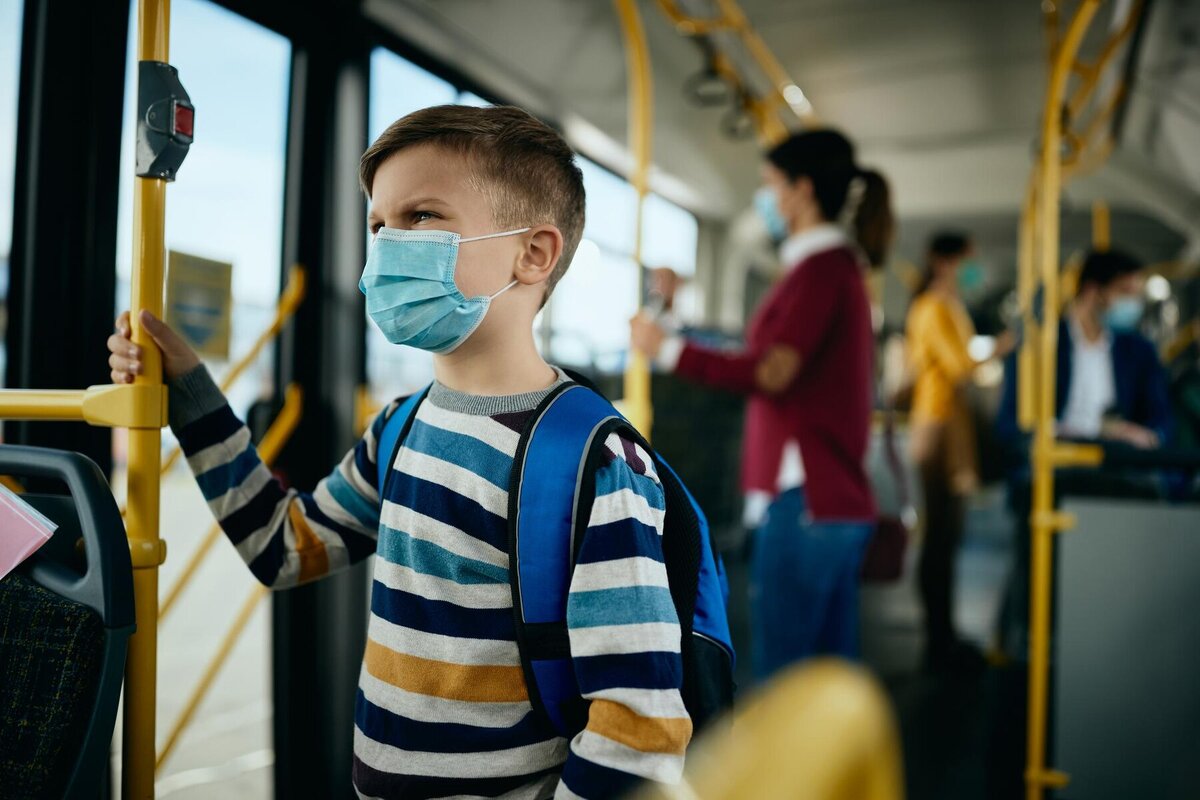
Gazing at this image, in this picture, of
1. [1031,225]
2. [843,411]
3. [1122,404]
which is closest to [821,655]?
[843,411]

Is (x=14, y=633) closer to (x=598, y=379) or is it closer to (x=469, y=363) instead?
(x=469, y=363)

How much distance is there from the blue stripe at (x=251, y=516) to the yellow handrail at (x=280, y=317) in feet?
3.03

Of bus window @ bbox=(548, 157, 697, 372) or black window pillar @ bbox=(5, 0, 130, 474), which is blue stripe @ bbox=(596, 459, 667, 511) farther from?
bus window @ bbox=(548, 157, 697, 372)

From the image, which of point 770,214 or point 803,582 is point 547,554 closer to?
point 803,582

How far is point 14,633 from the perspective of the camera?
0.87m

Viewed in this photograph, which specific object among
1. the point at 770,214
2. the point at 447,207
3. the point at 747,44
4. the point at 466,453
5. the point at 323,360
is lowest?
the point at 466,453

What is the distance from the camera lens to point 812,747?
385 mm

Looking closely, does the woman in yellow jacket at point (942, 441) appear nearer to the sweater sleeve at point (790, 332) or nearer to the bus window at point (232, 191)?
the sweater sleeve at point (790, 332)

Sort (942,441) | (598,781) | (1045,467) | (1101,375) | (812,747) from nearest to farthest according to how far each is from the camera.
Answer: (812,747)
(598,781)
(1045,467)
(1101,375)
(942,441)

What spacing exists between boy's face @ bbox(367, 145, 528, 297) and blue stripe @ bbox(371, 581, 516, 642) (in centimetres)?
31

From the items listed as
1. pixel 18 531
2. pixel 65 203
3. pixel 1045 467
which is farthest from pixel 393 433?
pixel 1045 467

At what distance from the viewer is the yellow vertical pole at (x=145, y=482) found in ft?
3.14

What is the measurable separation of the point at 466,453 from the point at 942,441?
342 centimetres

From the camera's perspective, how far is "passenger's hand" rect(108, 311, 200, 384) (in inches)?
37.4
